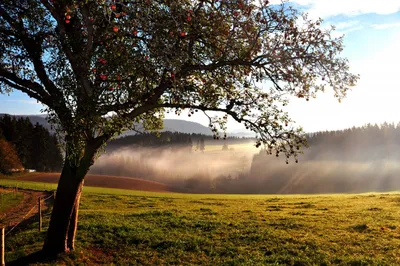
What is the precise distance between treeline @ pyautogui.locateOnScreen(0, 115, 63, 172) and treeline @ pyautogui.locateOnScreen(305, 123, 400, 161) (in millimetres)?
109598

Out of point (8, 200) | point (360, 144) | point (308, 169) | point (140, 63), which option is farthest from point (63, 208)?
point (360, 144)

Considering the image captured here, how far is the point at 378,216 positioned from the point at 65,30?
2661 cm

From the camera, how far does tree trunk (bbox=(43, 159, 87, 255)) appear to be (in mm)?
15914

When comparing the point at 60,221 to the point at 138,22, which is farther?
the point at 60,221

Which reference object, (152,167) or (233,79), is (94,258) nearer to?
(233,79)

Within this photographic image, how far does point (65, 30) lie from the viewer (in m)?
14.0

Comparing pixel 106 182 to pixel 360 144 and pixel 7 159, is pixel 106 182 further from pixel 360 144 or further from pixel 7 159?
pixel 360 144

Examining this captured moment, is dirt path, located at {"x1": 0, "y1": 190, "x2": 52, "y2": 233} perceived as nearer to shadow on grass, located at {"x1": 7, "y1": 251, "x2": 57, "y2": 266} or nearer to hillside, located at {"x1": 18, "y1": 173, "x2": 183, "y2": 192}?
shadow on grass, located at {"x1": 7, "y1": 251, "x2": 57, "y2": 266}

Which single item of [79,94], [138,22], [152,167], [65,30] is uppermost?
[65,30]

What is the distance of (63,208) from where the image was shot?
1600cm

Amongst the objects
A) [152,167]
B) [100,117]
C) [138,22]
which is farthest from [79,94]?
[152,167]

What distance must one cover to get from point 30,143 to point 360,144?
5246 inches

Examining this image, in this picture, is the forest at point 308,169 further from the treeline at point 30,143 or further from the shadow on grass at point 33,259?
the shadow on grass at point 33,259

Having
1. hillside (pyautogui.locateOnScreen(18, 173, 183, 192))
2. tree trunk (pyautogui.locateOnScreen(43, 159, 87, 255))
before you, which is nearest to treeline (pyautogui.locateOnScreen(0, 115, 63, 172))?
hillside (pyautogui.locateOnScreen(18, 173, 183, 192))
